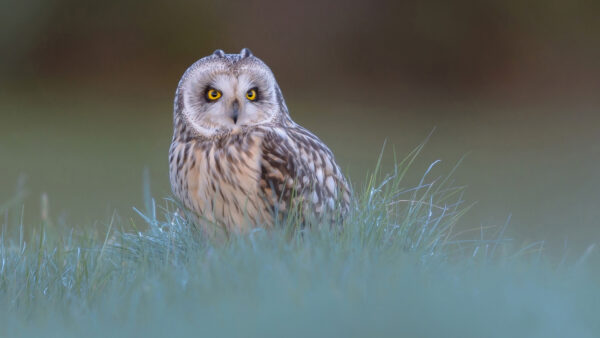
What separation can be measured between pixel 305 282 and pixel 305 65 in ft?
44.8

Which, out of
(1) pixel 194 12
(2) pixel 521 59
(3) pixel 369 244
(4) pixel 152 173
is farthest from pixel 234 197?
(2) pixel 521 59

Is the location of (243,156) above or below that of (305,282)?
above

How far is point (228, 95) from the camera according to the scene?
3.79 meters

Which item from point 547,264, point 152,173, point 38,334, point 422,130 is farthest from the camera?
point 422,130

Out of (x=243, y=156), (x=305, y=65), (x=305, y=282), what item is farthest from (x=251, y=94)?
(x=305, y=65)

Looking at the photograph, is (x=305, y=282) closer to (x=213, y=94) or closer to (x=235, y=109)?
(x=235, y=109)

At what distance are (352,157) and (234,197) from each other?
808 centimetres

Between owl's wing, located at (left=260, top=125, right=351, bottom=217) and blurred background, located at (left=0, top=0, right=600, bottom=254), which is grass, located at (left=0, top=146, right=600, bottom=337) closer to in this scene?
owl's wing, located at (left=260, top=125, right=351, bottom=217)

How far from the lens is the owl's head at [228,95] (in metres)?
3.78

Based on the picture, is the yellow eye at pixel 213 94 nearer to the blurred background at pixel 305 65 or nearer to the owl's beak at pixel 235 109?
the owl's beak at pixel 235 109

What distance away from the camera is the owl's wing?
3.65 meters

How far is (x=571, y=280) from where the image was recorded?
109 inches

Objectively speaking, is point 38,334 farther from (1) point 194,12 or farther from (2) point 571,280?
(1) point 194,12

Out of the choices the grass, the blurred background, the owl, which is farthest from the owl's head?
the blurred background
